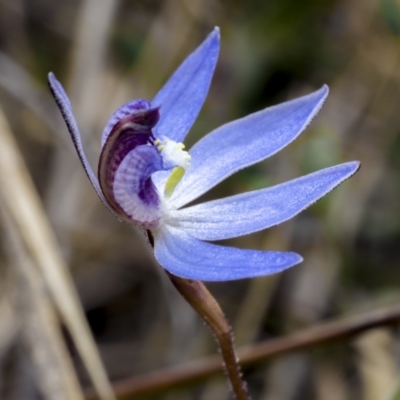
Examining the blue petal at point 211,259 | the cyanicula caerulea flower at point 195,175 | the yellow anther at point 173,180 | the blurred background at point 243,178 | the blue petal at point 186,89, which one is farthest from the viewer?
the blurred background at point 243,178

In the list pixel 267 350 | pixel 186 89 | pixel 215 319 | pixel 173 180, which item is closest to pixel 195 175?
pixel 173 180

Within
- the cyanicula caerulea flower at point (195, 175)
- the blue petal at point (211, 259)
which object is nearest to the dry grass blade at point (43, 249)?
the cyanicula caerulea flower at point (195, 175)

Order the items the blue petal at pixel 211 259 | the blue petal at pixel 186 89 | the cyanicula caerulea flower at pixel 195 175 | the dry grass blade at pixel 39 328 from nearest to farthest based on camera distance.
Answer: the blue petal at pixel 211 259
the cyanicula caerulea flower at pixel 195 175
the blue petal at pixel 186 89
the dry grass blade at pixel 39 328

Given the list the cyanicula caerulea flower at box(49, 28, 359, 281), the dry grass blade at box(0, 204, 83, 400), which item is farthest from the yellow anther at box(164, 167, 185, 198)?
the dry grass blade at box(0, 204, 83, 400)

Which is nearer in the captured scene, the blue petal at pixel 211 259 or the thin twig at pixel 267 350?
the blue petal at pixel 211 259

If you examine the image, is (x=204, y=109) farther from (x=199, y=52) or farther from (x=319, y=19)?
(x=199, y=52)

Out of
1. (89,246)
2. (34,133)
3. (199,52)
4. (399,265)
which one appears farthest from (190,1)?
(199,52)

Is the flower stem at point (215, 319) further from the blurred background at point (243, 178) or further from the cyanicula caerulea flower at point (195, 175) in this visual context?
the blurred background at point (243, 178)

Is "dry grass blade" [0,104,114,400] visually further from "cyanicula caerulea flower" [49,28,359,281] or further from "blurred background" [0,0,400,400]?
"cyanicula caerulea flower" [49,28,359,281]

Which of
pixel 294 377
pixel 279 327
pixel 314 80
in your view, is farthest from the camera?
pixel 314 80
